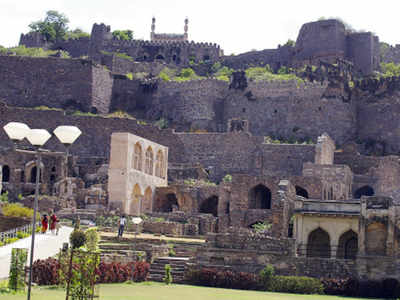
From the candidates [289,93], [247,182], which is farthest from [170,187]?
[289,93]

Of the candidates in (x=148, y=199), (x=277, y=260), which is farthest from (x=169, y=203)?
(x=277, y=260)

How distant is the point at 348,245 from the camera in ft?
142

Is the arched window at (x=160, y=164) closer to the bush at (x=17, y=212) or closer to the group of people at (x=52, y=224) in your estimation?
the bush at (x=17, y=212)

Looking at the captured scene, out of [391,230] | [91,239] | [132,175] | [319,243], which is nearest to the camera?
[91,239]

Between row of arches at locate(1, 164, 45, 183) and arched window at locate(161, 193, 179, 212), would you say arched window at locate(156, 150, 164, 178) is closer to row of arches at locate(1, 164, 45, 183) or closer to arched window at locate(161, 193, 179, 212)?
arched window at locate(161, 193, 179, 212)

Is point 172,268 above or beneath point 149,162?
beneath

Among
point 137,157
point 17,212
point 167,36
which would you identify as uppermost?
point 167,36

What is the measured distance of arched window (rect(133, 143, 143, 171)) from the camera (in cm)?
5606

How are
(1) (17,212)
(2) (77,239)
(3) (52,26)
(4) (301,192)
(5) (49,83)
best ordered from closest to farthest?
(2) (77,239), (1) (17,212), (4) (301,192), (5) (49,83), (3) (52,26)

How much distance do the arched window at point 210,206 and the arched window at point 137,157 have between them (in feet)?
15.7

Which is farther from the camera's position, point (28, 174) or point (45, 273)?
point (28, 174)

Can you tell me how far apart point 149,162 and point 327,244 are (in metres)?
18.3

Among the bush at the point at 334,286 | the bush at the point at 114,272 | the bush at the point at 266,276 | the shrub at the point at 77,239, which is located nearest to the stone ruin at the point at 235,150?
the bush at the point at 266,276

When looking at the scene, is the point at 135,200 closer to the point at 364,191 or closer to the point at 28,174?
the point at 28,174
